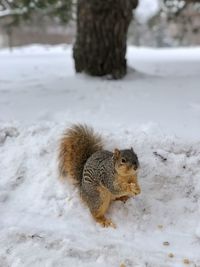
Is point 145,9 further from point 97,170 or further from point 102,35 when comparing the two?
point 97,170

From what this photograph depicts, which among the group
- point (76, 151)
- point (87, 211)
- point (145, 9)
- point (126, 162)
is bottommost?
point (145, 9)

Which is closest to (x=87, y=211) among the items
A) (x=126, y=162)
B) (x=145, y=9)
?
(x=126, y=162)

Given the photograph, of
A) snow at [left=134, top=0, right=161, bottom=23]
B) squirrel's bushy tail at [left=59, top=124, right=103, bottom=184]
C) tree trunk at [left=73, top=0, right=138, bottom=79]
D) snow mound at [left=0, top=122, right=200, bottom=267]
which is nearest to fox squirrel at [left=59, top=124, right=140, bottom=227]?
squirrel's bushy tail at [left=59, top=124, right=103, bottom=184]

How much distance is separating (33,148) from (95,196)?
0.96 m

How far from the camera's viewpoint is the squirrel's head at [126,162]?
9.07 ft

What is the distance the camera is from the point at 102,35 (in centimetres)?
534

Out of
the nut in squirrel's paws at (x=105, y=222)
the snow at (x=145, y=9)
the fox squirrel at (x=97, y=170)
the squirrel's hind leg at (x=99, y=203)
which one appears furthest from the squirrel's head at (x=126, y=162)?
the snow at (x=145, y=9)

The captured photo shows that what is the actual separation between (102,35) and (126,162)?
288cm

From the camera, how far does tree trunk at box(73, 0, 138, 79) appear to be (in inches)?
207

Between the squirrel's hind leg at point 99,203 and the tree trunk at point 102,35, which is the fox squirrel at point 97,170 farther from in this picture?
the tree trunk at point 102,35

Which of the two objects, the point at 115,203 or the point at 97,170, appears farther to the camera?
the point at 115,203

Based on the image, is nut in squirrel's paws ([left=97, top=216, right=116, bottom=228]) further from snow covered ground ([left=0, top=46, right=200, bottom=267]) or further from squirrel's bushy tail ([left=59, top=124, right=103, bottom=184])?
squirrel's bushy tail ([left=59, top=124, right=103, bottom=184])

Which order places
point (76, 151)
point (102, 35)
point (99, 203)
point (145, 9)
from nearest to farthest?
1. point (99, 203)
2. point (76, 151)
3. point (102, 35)
4. point (145, 9)

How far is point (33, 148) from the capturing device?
12.2 ft
